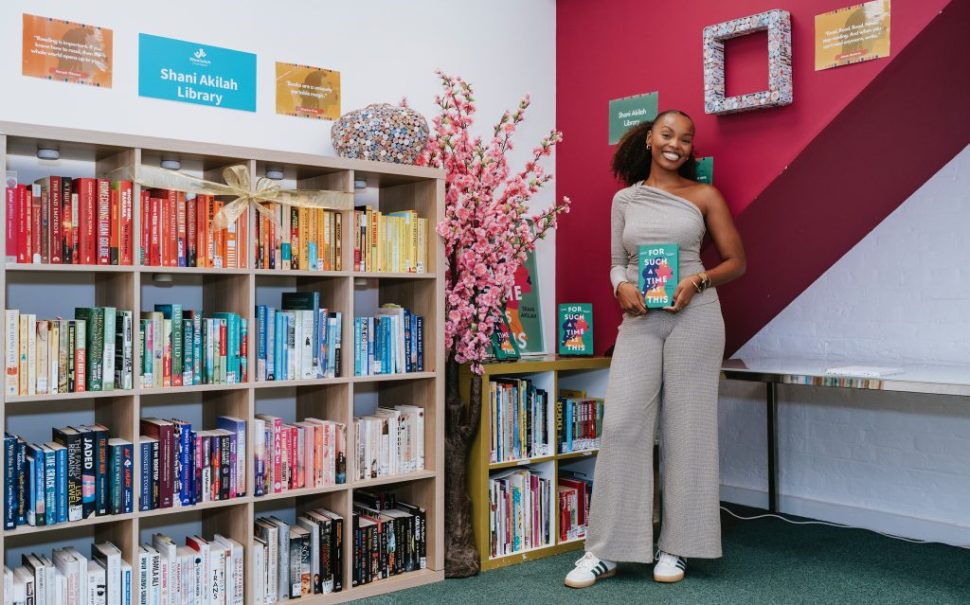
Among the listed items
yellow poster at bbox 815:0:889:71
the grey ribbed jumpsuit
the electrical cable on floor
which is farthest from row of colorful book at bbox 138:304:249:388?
the electrical cable on floor

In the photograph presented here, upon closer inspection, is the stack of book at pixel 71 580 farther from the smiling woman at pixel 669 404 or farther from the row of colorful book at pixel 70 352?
the smiling woman at pixel 669 404

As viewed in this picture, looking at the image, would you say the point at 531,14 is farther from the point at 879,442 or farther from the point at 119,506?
the point at 119,506

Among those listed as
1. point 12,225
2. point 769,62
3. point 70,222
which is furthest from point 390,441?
point 769,62

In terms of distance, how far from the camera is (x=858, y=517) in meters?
3.56

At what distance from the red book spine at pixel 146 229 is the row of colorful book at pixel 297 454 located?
556mm

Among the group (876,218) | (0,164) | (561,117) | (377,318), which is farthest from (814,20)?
(0,164)

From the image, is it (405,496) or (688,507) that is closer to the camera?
(688,507)

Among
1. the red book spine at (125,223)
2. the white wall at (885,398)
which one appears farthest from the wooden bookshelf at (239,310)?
the white wall at (885,398)

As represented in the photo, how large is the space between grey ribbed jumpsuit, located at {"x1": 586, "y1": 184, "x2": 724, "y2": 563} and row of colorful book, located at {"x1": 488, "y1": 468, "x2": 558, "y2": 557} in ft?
1.09

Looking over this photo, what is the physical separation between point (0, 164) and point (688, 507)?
2.15 metres

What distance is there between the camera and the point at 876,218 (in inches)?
136

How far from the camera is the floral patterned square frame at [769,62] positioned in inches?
114

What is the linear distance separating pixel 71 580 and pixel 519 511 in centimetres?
145

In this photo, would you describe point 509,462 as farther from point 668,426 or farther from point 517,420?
point 668,426
